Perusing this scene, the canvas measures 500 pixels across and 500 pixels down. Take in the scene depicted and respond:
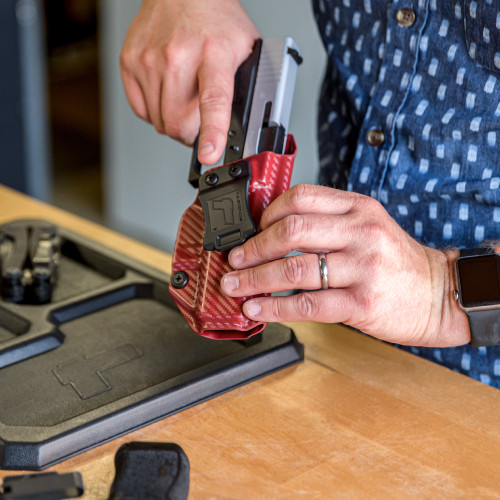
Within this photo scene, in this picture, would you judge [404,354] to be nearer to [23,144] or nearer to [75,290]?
[75,290]

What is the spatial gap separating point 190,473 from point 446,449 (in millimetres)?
235

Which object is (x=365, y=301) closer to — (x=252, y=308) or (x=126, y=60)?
(x=252, y=308)

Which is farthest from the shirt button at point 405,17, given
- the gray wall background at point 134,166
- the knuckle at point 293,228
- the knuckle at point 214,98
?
the gray wall background at point 134,166

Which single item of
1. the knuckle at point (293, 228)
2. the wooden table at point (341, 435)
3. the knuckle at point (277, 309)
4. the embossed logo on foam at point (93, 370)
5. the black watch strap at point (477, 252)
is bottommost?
the wooden table at point (341, 435)

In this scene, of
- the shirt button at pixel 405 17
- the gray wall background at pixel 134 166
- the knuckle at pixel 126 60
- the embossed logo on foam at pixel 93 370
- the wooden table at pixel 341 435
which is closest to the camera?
the wooden table at pixel 341 435

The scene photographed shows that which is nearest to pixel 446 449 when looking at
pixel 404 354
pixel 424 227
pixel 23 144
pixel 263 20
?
pixel 404 354

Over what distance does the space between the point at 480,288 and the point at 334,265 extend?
0.52 feet

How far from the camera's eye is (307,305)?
2.29 ft

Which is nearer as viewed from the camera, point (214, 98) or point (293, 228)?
point (293, 228)

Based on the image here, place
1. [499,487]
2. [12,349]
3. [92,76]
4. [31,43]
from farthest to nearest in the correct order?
[92,76]
[31,43]
[12,349]
[499,487]

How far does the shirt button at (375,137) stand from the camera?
0.91m

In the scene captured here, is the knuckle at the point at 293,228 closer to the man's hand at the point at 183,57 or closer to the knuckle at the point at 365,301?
the knuckle at the point at 365,301

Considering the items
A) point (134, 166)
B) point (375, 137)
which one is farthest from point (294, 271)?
point (134, 166)

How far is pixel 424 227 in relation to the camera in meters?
0.89
